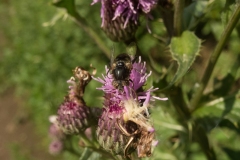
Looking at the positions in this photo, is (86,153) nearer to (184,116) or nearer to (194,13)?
(184,116)

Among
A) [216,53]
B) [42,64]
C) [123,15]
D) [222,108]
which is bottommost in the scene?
[222,108]

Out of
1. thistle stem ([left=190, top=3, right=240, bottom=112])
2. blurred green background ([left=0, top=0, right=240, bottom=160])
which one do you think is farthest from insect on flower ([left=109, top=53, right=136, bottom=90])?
blurred green background ([left=0, top=0, right=240, bottom=160])

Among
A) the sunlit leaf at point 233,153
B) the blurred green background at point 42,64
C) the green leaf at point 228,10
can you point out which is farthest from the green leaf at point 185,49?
the blurred green background at point 42,64

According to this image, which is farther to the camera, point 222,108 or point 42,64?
point 42,64

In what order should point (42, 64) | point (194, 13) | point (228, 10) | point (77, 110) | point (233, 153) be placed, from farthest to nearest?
point (42, 64), point (233, 153), point (194, 13), point (77, 110), point (228, 10)

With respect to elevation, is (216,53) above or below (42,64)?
below

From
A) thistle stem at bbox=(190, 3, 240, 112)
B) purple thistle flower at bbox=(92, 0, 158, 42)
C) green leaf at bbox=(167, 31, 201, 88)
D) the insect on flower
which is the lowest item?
thistle stem at bbox=(190, 3, 240, 112)

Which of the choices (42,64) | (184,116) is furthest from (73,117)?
(42,64)

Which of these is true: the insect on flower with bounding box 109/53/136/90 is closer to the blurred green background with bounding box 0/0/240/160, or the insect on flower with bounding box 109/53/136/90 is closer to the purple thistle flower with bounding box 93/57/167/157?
the purple thistle flower with bounding box 93/57/167/157
